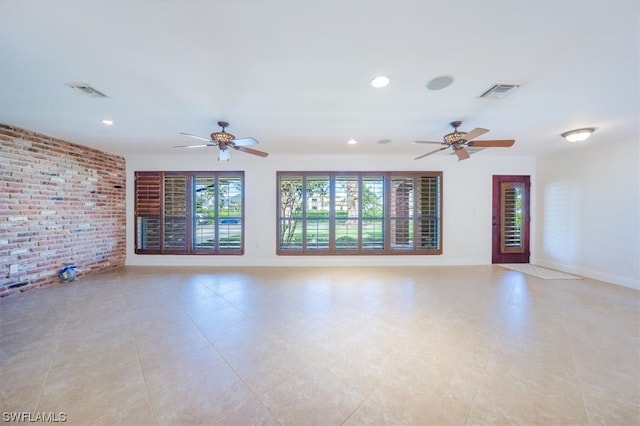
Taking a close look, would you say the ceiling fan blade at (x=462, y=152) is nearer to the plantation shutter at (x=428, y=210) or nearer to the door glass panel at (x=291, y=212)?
the plantation shutter at (x=428, y=210)

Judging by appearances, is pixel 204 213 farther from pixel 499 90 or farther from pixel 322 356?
pixel 499 90

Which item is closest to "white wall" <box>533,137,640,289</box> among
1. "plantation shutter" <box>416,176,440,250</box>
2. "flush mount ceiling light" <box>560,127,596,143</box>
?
"flush mount ceiling light" <box>560,127,596,143</box>

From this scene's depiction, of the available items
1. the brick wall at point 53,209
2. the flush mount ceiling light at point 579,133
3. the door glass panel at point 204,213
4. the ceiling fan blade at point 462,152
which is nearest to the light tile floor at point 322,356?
the brick wall at point 53,209

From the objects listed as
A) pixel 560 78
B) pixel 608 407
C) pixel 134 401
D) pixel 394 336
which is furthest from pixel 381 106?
pixel 134 401

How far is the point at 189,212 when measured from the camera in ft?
17.6

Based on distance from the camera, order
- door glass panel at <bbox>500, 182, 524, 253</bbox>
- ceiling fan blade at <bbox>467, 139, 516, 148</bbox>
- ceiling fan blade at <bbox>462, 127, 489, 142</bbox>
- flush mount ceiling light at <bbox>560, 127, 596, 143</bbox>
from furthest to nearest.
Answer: door glass panel at <bbox>500, 182, 524, 253</bbox>
flush mount ceiling light at <bbox>560, 127, 596, 143</bbox>
ceiling fan blade at <bbox>467, 139, 516, 148</bbox>
ceiling fan blade at <bbox>462, 127, 489, 142</bbox>

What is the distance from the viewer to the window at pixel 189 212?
5.35m

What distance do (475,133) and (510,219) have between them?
12.9 ft

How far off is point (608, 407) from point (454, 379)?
0.91 metres

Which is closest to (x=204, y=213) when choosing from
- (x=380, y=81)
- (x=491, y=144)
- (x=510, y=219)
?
(x=380, y=81)

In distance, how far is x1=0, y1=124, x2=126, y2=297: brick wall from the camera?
346cm

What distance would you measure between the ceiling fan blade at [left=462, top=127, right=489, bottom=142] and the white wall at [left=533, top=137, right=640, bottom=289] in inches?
107

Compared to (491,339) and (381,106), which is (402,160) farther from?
(491,339)

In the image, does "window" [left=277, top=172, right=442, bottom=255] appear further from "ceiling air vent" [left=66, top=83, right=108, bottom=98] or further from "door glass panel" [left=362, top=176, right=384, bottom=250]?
"ceiling air vent" [left=66, top=83, right=108, bottom=98]
